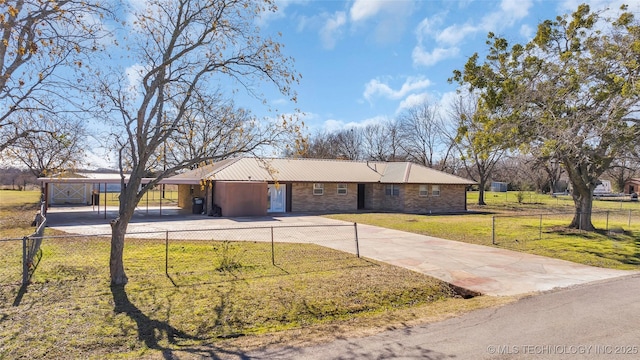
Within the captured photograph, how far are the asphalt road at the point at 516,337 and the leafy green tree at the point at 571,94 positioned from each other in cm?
769

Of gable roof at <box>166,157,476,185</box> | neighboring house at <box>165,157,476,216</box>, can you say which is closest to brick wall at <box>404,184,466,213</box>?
neighboring house at <box>165,157,476,216</box>

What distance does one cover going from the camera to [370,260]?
1148 cm

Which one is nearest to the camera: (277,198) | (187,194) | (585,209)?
(585,209)

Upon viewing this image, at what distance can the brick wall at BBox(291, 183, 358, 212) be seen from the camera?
2934cm

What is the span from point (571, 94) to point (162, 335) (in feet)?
48.5

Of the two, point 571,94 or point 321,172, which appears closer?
point 571,94

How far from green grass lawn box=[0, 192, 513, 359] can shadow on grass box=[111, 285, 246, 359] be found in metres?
0.01

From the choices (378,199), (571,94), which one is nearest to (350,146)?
(378,199)

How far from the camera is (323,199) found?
3044 cm

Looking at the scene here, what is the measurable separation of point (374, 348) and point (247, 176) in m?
21.9

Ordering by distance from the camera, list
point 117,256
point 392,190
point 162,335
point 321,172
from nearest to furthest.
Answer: point 162,335 → point 117,256 → point 321,172 → point 392,190

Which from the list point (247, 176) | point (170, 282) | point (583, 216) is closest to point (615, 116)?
point (583, 216)

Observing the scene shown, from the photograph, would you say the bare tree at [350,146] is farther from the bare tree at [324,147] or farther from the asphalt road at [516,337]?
the asphalt road at [516,337]

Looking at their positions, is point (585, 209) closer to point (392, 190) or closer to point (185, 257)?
point (392, 190)
